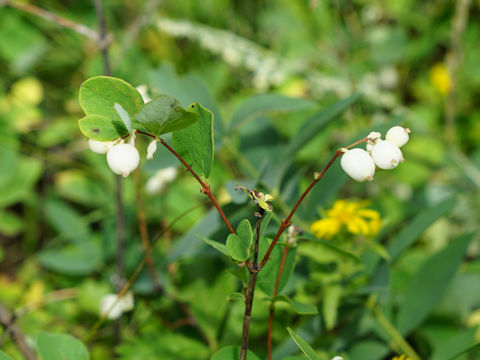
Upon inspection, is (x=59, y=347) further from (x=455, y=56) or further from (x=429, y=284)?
(x=455, y=56)

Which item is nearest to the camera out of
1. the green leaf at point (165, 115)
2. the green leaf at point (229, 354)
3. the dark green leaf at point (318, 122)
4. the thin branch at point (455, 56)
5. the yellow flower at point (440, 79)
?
the green leaf at point (165, 115)

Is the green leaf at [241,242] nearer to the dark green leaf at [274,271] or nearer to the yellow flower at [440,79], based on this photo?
the dark green leaf at [274,271]

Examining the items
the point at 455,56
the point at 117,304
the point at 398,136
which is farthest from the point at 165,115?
the point at 455,56

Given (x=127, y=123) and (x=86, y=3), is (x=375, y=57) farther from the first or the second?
(x=127, y=123)

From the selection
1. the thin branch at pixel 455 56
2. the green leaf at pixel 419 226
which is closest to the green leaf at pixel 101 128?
the green leaf at pixel 419 226

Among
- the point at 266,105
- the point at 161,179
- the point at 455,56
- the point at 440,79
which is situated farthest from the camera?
the point at 440,79
